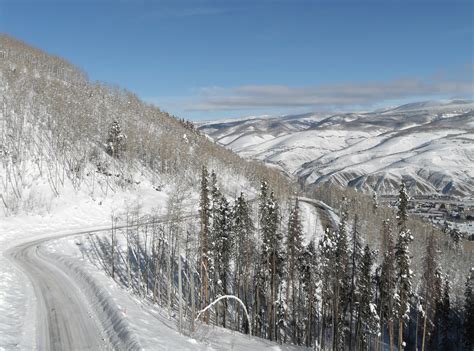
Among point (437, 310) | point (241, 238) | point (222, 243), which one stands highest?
point (222, 243)

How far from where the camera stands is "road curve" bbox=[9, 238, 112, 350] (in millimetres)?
20688

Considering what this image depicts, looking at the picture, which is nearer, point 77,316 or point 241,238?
point 77,316

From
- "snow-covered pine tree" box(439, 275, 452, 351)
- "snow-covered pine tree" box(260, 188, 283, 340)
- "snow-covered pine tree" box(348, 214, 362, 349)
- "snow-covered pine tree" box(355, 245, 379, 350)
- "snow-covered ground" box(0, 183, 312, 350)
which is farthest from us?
"snow-covered pine tree" box(439, 275, 452, 351)

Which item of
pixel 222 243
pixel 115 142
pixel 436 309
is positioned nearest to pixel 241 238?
pixel 222 243

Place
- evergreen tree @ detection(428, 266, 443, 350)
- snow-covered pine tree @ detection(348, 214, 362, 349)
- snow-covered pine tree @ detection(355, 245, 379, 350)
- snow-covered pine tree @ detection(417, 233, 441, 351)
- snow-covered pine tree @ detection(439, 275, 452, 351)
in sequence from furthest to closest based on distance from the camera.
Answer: snow-covered pine tree @ detection(439, 275, 452, 351), evergreen tree @ detection(428, 266, 443, 350), snow-covered pine tree @ detection(417, 233, 441, 351), snow-covered pine tree @ detection(348, 214, 362, 349), snow-covered pine tree @ detection(355, 245, 379, 350)

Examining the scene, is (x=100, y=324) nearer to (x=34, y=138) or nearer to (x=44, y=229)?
(x=44, y=229)

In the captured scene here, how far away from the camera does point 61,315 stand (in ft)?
80.1

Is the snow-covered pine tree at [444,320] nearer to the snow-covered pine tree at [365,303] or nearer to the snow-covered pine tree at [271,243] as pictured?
the snow-covered pine tree at [365,303]

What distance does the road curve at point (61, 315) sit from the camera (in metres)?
20.7

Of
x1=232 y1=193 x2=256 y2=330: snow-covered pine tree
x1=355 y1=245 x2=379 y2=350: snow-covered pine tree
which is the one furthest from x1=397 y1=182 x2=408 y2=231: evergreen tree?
x1=232 y1=193 x2=256 y2=330: snow-covered pine tree

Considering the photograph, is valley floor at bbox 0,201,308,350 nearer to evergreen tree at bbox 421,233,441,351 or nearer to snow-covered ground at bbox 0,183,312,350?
snow-covered ground at bbox 0,183,312,350

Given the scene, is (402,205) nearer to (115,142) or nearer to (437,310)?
(437,310)

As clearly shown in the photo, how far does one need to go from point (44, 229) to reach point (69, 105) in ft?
279

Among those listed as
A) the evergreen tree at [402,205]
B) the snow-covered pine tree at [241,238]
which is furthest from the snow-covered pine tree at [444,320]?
the evergreen tree at [402,205]
